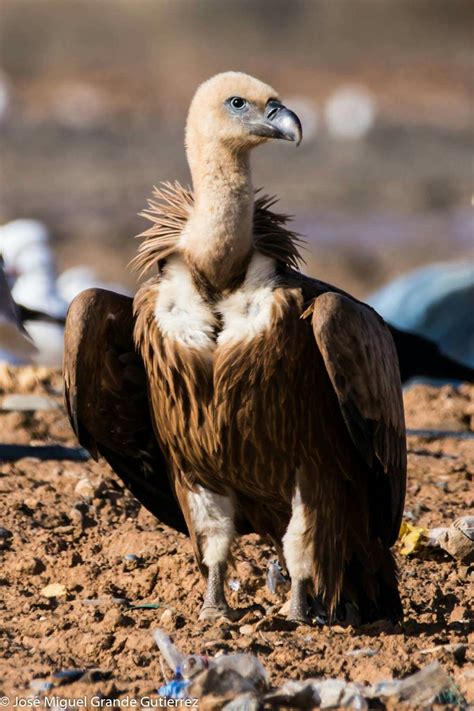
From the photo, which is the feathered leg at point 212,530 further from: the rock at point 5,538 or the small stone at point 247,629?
the rock at point 5,538

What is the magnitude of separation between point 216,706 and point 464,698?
0.72 m

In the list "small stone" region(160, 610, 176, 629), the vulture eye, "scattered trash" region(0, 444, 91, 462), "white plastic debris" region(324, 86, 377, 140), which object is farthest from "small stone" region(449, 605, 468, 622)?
"white plastic debris" region(324, 86, 377, 140)

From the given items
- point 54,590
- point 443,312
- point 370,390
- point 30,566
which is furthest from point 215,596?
point 443,312

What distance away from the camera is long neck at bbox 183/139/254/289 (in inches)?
177

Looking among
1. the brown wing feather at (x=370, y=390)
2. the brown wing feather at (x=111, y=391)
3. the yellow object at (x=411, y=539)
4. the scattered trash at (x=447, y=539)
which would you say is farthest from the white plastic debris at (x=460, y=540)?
the brown wing feather at (x=111, y=391)

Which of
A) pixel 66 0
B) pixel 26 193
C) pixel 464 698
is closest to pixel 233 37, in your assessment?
pixel 66 0

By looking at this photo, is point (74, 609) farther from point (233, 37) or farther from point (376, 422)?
point (233, 37)

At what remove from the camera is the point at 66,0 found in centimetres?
2627

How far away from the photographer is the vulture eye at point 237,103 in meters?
4.56

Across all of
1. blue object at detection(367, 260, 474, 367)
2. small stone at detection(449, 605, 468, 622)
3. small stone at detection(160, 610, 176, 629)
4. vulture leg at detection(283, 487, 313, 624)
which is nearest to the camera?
small stone at detection(160, 610, 176, 629)

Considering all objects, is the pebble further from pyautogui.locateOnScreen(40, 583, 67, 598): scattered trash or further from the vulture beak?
the vulture beak

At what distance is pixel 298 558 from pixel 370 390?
27.6 inches

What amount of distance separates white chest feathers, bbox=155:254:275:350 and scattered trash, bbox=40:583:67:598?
3.83ft

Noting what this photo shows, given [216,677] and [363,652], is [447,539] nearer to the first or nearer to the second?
[363,652]
